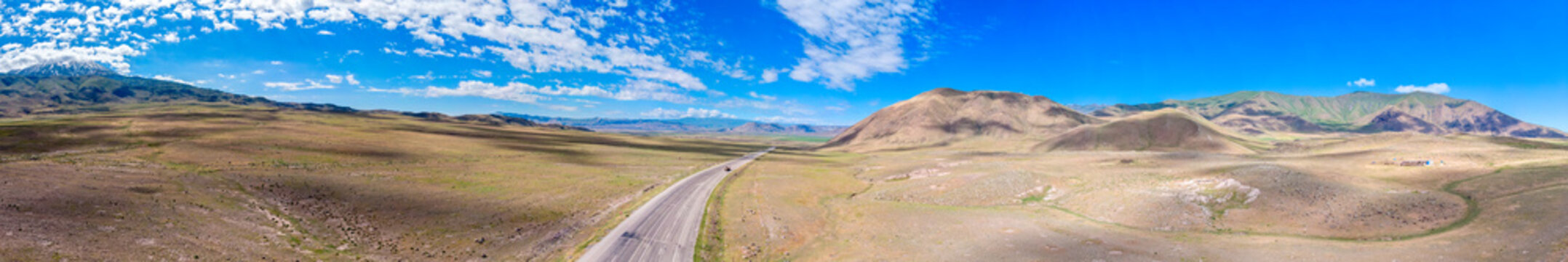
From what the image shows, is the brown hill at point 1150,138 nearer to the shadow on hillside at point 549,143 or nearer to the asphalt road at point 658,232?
the shadow on hillside at point 549,143

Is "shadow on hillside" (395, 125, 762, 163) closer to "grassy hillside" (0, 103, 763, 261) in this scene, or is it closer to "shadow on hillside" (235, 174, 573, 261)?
"grassy hillside" (0, 103, 763, 261)

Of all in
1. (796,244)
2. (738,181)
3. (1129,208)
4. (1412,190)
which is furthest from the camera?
(738,181)

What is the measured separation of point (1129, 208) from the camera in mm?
40875

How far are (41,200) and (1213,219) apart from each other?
76.8 meters

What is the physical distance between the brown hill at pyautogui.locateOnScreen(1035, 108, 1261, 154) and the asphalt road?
453 ft

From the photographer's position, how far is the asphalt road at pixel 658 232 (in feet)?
101

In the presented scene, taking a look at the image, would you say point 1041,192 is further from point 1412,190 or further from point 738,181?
point 738,181

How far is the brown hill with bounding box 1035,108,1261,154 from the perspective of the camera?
138875 millimetres

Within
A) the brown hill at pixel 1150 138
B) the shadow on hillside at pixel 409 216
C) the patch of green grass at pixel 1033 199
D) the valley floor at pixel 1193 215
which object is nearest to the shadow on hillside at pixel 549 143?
the shadow on hillside at pixel 409 216

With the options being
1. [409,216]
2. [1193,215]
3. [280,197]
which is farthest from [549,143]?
[1193,215]

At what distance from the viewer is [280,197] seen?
129 ft

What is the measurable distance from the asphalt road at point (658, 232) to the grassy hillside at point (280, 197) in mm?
1931

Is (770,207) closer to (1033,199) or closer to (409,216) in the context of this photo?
(1033,199)

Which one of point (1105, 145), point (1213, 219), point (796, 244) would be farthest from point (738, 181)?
point (1105, 145)
